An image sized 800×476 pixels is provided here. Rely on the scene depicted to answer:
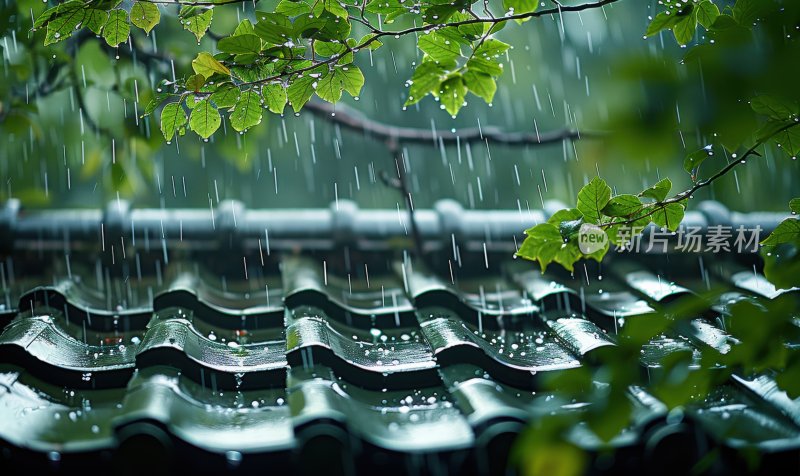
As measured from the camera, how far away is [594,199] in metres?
1.41

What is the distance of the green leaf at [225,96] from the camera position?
1.37 m

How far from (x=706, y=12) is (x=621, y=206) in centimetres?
47

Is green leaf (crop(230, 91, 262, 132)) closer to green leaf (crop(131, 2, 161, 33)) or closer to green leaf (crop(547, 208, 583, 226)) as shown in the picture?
green leaf (crop(131, 2, 161, 33))

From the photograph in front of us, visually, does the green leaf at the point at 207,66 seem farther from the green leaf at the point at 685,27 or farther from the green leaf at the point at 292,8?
the green leaf at the point at 685,27

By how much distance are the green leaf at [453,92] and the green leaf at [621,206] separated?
1.34ft

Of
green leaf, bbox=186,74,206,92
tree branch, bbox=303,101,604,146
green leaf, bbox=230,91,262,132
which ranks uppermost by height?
tree branch, bbox=303,101,604,146

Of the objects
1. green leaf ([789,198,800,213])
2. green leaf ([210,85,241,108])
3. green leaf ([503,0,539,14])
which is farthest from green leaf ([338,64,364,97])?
green leaf ([789,198,800,213])

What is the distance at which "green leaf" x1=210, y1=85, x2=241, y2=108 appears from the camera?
4.50 ft

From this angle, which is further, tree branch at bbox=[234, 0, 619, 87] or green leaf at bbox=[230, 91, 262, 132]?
green leaf at bbox=[230, 91, 262, 132]

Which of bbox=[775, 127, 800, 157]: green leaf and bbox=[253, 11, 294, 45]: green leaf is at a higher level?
bbox=[253, 11, 294, 45]: green leaf

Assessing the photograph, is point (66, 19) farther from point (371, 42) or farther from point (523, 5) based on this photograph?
point (523, 5)

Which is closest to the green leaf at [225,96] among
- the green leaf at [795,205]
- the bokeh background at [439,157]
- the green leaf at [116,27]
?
A: the green leaf at [116,27]

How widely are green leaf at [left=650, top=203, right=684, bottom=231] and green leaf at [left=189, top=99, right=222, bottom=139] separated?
1.01 metres

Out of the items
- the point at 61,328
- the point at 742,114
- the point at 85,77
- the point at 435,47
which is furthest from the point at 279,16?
the point at 85,77
